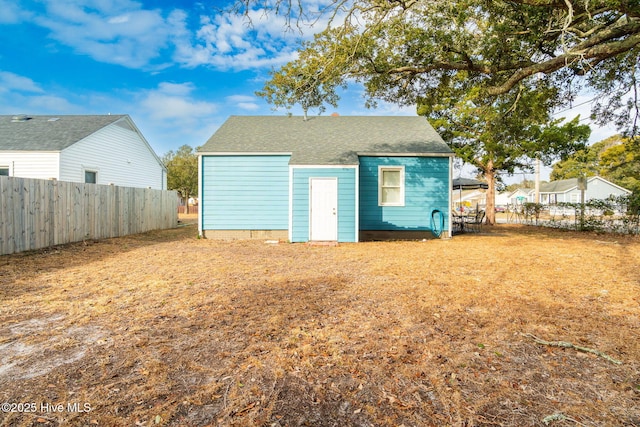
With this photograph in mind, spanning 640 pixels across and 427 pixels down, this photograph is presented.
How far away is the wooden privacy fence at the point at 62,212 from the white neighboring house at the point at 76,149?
3998 mm

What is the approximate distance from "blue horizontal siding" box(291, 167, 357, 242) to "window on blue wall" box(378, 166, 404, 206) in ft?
5.39

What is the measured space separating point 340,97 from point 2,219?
890cm

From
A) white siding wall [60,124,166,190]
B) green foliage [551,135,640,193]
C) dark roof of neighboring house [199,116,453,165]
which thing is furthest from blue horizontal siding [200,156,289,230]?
green foliage [551,135,640,193]

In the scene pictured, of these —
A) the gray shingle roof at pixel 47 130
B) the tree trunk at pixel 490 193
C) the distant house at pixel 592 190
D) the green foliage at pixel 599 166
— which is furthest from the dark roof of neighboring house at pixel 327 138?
the distant house at pixel 592 190

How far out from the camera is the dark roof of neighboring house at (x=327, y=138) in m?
11.2

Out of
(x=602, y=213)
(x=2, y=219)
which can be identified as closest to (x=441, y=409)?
(x=2, y=219)

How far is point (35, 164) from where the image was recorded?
13547 mm

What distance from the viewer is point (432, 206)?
1145 cm

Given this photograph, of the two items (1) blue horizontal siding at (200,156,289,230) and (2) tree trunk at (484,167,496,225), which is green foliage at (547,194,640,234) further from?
(1) blue horizontal siding at (200,156,289,230)

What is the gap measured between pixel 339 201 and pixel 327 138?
3.50m

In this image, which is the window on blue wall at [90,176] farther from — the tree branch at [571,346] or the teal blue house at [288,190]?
the tree branch at [571,346]

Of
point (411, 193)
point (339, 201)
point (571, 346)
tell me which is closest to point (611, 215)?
point (411, 193)

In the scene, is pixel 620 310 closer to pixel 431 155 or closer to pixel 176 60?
pixel 431 155

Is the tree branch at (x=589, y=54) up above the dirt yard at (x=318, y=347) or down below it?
above
